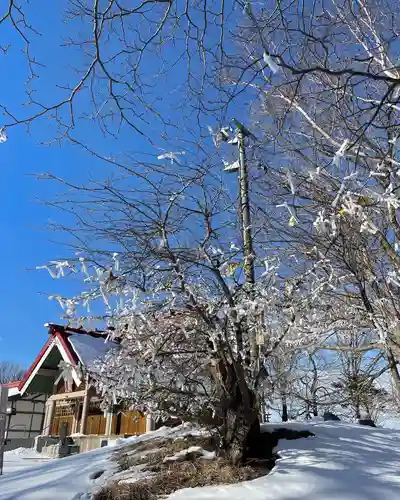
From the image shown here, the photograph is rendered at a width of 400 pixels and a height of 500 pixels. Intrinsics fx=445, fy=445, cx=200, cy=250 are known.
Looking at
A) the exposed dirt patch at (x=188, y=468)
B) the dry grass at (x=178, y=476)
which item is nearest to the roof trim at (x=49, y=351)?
the exposed dirt patch at (x=188, y=468)

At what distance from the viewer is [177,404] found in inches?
198

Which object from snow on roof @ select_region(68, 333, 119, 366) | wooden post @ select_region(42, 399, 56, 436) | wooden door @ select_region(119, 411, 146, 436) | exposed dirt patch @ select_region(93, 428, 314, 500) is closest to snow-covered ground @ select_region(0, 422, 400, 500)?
exposed dirt patch @ select_region(93, 428, 314, 500)

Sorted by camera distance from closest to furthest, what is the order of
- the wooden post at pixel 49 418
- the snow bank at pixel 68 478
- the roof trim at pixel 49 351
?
the snow bank at pixel 68 478 < the roof trim at pixel 49 351 < the wooden post at pixel 49 418

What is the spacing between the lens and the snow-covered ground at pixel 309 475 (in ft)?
12.4

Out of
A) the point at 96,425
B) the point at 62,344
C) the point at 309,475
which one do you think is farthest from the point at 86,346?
the point at 309,475

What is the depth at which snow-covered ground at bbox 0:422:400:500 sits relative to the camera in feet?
12.4

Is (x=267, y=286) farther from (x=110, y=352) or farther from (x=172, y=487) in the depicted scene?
(x=110, y=352)

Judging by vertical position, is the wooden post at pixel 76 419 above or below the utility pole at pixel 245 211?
below

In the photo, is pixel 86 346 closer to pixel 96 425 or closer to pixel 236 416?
pixel 96 425

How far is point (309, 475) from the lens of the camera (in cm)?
407

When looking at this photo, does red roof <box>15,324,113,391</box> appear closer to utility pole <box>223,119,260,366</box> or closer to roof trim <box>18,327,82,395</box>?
roof trim <box>18,327,82,395</box>

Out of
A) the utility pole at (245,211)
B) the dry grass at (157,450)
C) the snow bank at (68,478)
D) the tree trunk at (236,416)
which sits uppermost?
the utility pole at (245,211)

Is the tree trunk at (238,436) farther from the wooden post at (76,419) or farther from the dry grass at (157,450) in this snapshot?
the wooden post at (76,419)

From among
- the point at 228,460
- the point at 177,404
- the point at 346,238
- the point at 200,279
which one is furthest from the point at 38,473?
the point at 346,238
